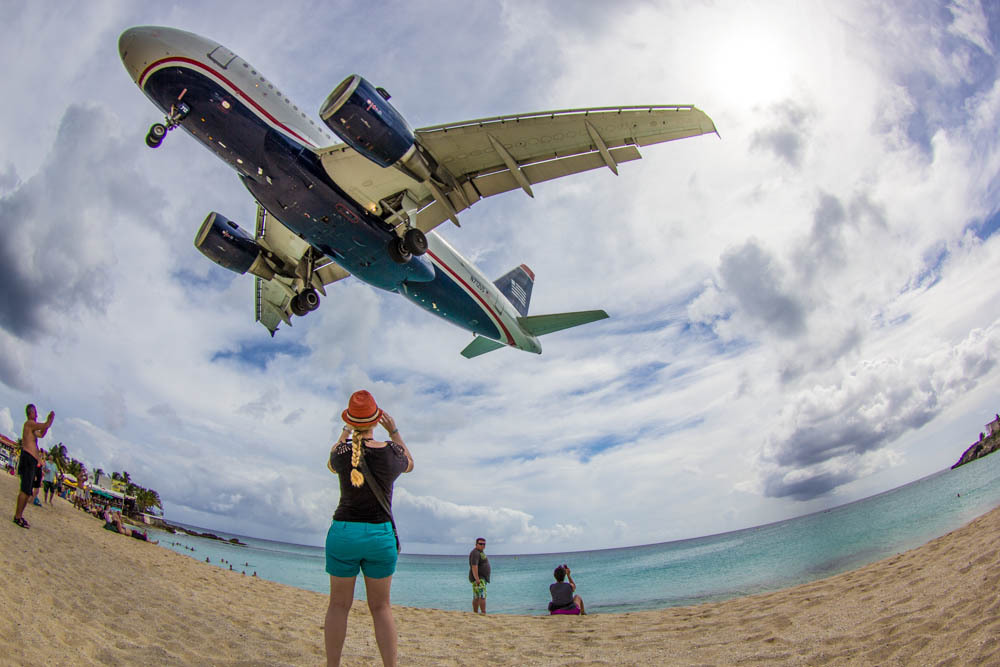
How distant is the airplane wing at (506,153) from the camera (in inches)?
531

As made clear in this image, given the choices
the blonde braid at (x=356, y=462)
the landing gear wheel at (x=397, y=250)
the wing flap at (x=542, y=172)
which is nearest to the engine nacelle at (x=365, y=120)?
the landing gear wheel at (x=397, y=250)

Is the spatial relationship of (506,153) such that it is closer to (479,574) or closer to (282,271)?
(282,271)

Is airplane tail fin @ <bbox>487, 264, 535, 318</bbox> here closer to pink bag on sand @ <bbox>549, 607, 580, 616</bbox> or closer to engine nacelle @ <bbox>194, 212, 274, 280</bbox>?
engine nacelle @ <bbox>194, 212, 274, 280</bbox>

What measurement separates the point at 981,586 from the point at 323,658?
22.0 ft

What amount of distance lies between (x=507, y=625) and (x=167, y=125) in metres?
14.1

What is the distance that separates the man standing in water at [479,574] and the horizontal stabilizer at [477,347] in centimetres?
1302

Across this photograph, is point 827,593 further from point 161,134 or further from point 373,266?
point 161,134

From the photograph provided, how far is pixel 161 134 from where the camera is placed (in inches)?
502

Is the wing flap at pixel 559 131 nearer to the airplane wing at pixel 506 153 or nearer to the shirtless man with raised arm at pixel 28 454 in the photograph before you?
the airplane wing at pixel 506 153

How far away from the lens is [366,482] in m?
3.49

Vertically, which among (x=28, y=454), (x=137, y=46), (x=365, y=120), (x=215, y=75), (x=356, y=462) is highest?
(x=137, y=46)

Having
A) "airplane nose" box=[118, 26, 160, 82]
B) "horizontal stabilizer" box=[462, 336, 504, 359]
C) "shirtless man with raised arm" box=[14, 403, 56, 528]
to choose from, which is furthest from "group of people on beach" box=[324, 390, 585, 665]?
"horizontal stabilizer" box=[462, 336, 504, 359]

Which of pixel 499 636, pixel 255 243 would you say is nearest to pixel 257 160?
pixel 255 243

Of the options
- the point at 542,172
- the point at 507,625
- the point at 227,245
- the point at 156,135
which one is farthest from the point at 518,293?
the point at 507,625
